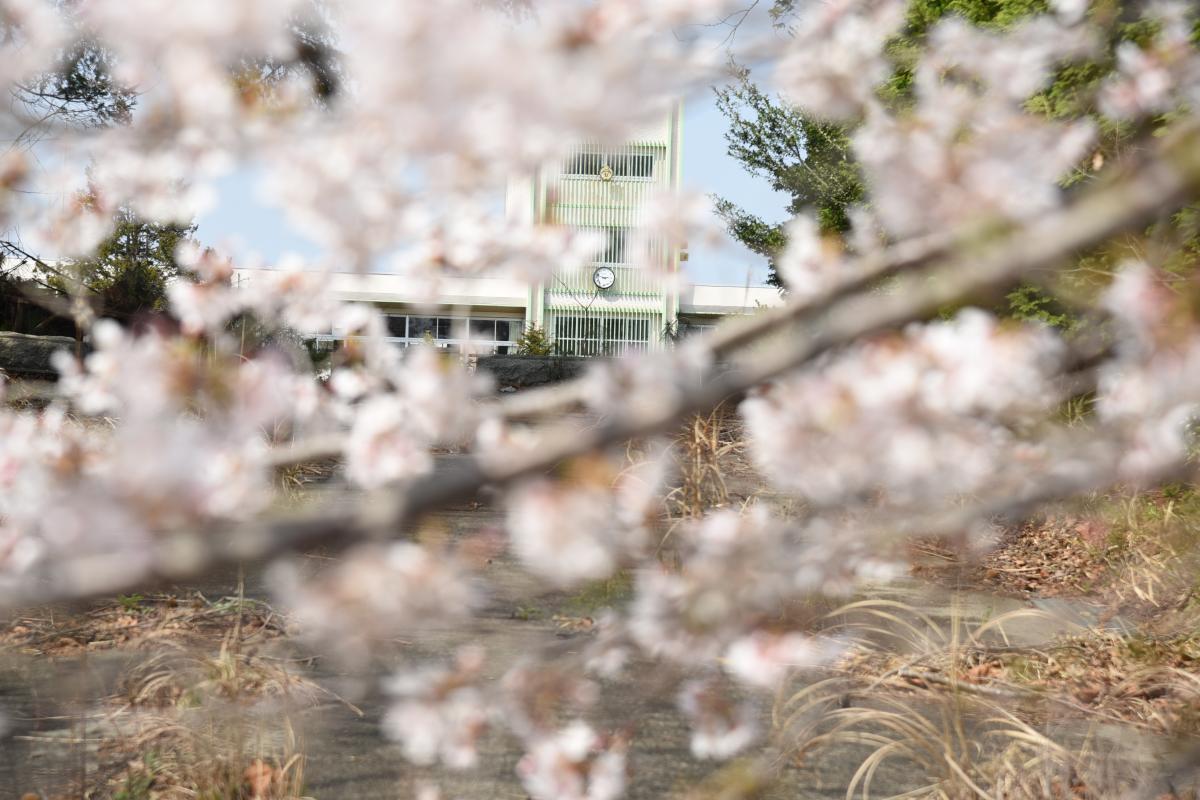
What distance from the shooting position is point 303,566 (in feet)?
10.6

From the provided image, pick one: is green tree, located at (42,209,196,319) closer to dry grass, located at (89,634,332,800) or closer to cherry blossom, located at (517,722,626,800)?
dry grass, located at (89,634,332,800)

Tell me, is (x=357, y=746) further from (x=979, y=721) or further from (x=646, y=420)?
(x=646, y=420)

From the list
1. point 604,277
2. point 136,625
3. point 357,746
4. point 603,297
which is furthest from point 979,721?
point 603,297

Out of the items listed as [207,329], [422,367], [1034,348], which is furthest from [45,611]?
[1034,348]

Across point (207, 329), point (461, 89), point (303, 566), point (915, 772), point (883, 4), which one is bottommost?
point (915, 772)

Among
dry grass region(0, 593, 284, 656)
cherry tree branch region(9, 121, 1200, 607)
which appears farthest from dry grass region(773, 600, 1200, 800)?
dry grass region(0, 593, 284, 656)

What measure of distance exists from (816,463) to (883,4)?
1.26 m

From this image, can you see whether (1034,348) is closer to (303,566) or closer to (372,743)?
(372,743)

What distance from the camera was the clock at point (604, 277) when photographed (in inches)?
801

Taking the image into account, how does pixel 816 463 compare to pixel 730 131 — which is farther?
pixel 730 131

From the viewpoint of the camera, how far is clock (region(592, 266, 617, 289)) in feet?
66.7

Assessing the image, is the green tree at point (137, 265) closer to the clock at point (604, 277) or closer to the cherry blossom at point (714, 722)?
the cherry blossom at point (714, 722)

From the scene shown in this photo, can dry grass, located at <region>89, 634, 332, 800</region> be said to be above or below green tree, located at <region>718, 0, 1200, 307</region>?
below

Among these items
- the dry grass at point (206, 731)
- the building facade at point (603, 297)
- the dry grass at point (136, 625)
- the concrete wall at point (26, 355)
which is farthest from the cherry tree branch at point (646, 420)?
the building facade at point (603, 297)
